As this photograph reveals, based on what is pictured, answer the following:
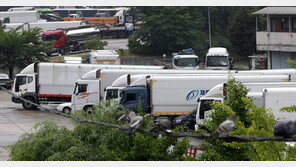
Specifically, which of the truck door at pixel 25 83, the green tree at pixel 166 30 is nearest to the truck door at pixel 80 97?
the truck door at pixel 25 83

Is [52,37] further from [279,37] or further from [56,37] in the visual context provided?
[279,37]

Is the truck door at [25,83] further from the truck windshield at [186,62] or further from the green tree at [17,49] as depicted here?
the green tree at [17,49]

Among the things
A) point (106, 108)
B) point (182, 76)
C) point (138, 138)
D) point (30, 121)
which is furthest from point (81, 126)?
point (30, 121)

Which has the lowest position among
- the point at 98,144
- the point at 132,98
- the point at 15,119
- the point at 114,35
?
the point at 15,119

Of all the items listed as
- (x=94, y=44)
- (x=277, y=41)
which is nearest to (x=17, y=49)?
(x=94, y=44)

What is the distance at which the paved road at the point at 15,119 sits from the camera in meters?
27.0

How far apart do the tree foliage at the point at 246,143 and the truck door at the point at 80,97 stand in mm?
17942

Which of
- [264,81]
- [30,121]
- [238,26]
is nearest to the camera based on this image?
[264,81]

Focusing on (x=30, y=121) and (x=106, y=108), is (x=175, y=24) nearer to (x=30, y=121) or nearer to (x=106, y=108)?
(x=30, y=121)

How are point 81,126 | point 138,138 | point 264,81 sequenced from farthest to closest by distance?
1. point 264,81
2. point 81,126
3. point 138,138

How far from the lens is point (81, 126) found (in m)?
15.9

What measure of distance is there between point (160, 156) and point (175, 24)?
169ft

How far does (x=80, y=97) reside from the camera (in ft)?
105

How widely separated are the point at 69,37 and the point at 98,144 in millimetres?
51412
